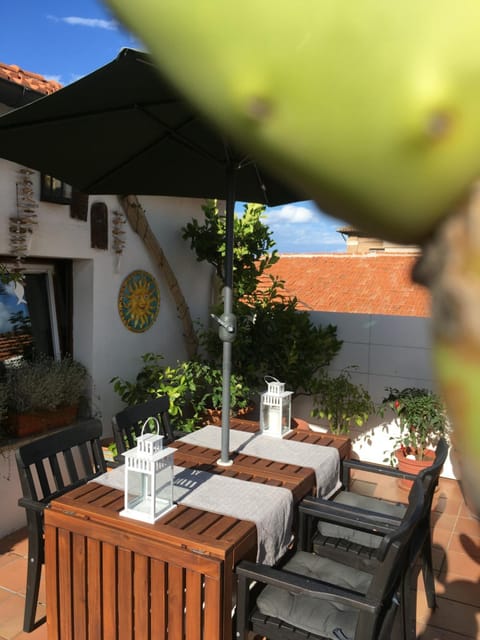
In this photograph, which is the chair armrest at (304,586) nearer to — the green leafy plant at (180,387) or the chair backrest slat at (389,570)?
the chair backrest slat at (389,570)

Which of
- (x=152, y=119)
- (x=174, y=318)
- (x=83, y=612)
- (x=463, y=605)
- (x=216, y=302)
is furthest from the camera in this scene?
(x=216, y=302)

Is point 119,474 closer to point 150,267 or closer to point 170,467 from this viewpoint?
point 170,467

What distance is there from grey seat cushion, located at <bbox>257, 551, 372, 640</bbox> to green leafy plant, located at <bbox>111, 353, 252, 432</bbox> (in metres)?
2.37

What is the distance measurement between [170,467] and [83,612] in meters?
0.77

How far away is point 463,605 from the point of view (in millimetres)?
3279

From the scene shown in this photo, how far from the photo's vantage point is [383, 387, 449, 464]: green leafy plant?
16.2 feet

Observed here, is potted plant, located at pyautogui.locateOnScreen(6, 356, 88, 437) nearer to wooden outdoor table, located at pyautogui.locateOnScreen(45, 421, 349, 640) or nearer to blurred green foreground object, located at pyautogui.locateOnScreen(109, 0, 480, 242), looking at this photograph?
wooden outdoor table, located at pyautogui.locateOnScreen(45, 421, 349, 640)

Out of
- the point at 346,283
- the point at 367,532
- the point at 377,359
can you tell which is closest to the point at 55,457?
the point at 367,532

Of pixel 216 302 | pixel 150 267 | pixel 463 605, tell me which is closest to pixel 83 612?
pixel 463 605

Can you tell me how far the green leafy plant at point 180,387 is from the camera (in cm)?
486

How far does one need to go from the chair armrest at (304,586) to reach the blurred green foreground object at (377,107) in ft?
6.55

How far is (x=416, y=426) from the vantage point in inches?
197

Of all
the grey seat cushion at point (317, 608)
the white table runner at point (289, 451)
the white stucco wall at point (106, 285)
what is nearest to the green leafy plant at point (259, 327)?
the white stucco wall at point (106, 285)

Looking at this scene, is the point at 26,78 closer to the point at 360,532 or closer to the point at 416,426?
the point at 360,532
